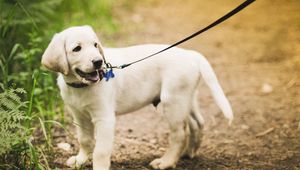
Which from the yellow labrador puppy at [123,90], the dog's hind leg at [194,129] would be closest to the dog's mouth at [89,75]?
the yellow labrador puppy at [123,90]

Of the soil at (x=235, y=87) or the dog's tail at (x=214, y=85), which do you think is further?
the soil at (x=235, y=87)

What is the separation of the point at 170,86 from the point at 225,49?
430 centimetres

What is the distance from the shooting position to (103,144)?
3.70 meters

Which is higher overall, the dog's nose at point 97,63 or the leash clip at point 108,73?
the dog's nose at point 97,63

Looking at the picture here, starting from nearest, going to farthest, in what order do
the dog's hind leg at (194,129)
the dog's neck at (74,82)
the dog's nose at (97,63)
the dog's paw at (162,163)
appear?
the dog's nose at (97,63) → the dog's neck at (74,82) → the dog's paw at (162,163) → the dog's hind leg at (194,129)

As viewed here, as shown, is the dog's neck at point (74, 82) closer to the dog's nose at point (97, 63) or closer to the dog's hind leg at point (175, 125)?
the dog's nose at point (97, 63)

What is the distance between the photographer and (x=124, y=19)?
9.98 metres

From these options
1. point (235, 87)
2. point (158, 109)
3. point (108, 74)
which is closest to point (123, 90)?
point (108, 74)

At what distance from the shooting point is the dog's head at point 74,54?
3506 mm

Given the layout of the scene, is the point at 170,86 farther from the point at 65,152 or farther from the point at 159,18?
the point at 159,18

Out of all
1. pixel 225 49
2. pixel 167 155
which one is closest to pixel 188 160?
pixel 167 155

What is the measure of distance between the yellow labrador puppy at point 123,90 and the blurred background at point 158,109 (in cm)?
22

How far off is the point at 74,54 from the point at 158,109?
2072mm

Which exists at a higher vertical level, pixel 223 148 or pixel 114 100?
pixel 114 100
